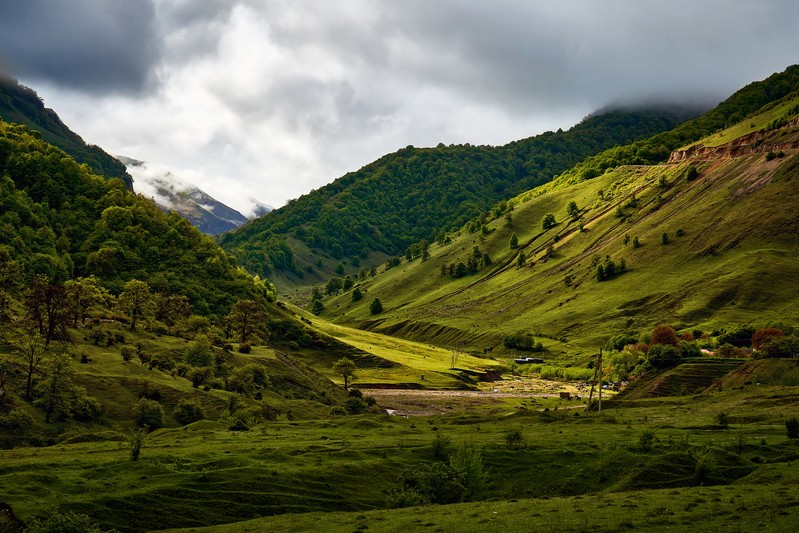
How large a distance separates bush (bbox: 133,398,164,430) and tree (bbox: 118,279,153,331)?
170 feet

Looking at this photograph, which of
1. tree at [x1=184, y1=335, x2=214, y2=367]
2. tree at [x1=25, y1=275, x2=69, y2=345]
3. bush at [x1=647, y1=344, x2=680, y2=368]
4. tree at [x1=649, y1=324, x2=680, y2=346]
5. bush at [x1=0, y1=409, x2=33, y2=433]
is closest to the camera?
bush at [x1=0, y1=409, x2=33, y2=433]

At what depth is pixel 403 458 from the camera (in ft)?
231

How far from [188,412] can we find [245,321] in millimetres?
76108

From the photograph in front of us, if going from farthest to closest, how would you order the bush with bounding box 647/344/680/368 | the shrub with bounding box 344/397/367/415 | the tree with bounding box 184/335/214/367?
1. the bush with bounding box 647/344/680/368
2. the shrub with bounding box 344/397/367/415
3. the tree with bounding box 184/335/214/367

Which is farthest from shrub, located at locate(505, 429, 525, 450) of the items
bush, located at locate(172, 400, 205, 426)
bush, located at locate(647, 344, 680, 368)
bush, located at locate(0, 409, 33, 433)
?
bush, located at locate(647, 344, 680, 368)

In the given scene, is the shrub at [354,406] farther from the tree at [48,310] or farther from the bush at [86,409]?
the bush at [86,409]

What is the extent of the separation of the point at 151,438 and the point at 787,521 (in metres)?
63.1

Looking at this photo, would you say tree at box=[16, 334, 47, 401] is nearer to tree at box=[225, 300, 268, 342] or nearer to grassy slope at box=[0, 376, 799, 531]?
grassy slope at box=[0, 376, 799, 531]

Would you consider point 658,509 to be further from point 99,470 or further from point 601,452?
point 99,470

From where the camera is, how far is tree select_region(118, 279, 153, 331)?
5625 inches

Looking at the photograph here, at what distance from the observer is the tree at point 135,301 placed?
469ft

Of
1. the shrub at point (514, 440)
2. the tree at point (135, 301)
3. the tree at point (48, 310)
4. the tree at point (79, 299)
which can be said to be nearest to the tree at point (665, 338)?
the shrub at point (514, 440)

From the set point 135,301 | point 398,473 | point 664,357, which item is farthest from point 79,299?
point 664,357

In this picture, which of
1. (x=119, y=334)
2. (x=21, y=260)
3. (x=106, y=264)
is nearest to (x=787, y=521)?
(x=119, y=334)
